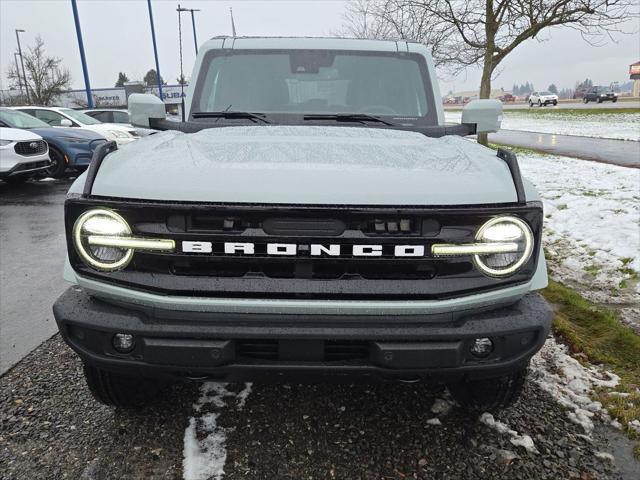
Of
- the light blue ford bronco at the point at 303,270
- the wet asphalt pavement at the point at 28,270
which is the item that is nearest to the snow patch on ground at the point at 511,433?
the light blue ford bronco at the point at 303,270

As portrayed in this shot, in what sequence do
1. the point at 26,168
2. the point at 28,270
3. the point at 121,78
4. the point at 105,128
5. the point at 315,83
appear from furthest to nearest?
the point at 121,78 → the point at 105,128 → the point at 26,168 → the point at 28,270 → the point at 315,83

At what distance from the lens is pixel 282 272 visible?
6.26 ft

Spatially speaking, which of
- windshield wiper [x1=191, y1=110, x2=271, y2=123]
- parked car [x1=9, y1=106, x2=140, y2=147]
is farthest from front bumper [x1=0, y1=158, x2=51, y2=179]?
windshield wiper [x1=191, y1=110, x2=271, y2=123]

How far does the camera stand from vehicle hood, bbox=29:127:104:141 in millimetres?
10945

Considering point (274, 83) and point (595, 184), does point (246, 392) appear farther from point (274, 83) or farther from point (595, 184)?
point (595, 184)

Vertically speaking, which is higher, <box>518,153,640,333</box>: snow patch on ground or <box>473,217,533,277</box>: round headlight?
<box>473,217,533,277</box>: round headlight

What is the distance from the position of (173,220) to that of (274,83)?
168 centimetres

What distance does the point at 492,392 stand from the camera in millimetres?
2371

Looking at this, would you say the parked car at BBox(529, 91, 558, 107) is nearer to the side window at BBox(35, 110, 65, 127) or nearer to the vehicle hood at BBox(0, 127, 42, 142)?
the side window at BBox(35, 110, 65, 127)

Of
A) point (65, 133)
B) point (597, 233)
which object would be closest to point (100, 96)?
point (65, 133)

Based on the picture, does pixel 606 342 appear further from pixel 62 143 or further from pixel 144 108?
pixel 62 143

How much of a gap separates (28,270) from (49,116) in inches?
374

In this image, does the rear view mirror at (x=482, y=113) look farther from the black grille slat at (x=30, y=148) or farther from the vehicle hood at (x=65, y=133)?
the vehicle hood at (x=65, y=133)

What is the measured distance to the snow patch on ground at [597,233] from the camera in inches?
169
